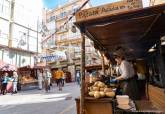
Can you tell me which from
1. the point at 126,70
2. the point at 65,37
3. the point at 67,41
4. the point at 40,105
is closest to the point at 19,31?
the point at 67,41

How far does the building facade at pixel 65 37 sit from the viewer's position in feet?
157

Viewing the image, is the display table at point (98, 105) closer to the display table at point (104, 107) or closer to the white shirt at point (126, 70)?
the display table at point (104, 107)

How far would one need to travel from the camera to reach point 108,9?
4777 mm

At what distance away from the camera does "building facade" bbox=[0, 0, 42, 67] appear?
94.8 ft


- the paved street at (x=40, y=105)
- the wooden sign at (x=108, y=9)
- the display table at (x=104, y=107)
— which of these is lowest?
the paved street at (x=40, y=105)

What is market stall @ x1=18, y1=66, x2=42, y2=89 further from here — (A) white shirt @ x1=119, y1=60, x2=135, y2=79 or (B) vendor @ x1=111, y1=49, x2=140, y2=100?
(A) white shirt @ x1=119, y1=60, x2=135, y2=79

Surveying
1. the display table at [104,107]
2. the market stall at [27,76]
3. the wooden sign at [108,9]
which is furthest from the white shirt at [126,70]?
the market stall at [27,76]

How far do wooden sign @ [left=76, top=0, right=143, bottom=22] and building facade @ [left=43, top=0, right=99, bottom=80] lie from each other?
37.6 metres

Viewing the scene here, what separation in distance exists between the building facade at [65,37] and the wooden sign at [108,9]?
37.6m

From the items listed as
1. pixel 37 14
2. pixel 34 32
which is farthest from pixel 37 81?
pixel 37 14

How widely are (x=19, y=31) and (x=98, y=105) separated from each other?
94.9 feet

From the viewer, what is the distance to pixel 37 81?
82.8 ft

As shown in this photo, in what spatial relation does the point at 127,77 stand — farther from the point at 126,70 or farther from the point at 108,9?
the point at 108,9

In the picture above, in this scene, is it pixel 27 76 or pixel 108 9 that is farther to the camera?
pixel 27 76
